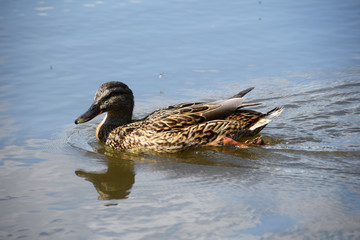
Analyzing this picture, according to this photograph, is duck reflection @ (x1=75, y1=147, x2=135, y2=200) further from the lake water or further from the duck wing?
the duck wing

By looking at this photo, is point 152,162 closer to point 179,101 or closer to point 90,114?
point 90,114

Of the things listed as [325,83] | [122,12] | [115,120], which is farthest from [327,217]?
[122,12]

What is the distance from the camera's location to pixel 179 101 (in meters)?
9.39

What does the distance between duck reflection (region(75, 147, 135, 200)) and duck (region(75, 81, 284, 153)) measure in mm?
615

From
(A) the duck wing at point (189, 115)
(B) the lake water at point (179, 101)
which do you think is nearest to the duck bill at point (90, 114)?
(B) the lake water at point (179, 101)

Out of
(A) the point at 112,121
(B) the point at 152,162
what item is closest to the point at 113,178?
(B) the point at 152,162

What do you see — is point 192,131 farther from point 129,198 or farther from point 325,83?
point 325,83

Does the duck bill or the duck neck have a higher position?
the duck bill

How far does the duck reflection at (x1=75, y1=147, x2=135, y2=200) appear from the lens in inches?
241

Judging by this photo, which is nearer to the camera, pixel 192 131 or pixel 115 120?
pixel 192 131

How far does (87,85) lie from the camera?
9922 millimetres

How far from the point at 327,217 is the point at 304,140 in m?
2.65

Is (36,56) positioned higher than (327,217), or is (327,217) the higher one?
(36,56)

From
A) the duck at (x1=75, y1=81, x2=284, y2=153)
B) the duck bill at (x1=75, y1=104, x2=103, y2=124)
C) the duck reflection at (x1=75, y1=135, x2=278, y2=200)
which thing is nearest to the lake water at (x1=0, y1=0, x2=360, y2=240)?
the duck reflection at (x1=75, y1=135, x2=278, y2=200)
